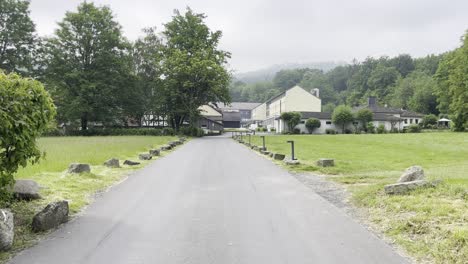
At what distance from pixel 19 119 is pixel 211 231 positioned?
11.2 ft

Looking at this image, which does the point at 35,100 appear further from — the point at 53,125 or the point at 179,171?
the point at 179,171

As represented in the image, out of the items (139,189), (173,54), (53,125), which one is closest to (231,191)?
(139,189)

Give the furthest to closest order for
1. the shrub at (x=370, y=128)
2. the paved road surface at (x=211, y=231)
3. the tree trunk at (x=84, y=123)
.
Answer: the shrub at (x=370, y=128) < the tree trunk at (x=84, y=123) < the paved road surface at (x=211, y=231)

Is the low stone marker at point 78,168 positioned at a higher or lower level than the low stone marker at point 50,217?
higher

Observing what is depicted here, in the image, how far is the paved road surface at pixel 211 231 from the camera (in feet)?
15.3

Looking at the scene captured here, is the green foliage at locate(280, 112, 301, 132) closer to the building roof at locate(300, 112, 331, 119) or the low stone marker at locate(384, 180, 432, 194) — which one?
the building roof at locate(300, 112, 331, 119)

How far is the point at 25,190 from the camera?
24.8 ft

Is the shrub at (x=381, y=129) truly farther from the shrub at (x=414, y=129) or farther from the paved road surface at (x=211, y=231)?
the paved road surface at (x=211, y=231)

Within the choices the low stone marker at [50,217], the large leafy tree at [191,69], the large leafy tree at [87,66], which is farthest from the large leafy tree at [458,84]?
the low stone marker at [50,217]

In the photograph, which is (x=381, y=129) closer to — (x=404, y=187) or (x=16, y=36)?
(x=16, y=36)

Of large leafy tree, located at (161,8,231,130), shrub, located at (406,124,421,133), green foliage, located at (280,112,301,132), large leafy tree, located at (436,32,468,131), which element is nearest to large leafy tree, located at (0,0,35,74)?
large leafy tree, located at (161,8,231,130)

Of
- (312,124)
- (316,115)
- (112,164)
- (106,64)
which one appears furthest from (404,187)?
(316,115)

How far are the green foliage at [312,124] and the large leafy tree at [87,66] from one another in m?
30.1

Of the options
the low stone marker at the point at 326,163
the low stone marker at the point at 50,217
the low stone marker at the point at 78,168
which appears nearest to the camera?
the low stone marker at the point at 50,217
